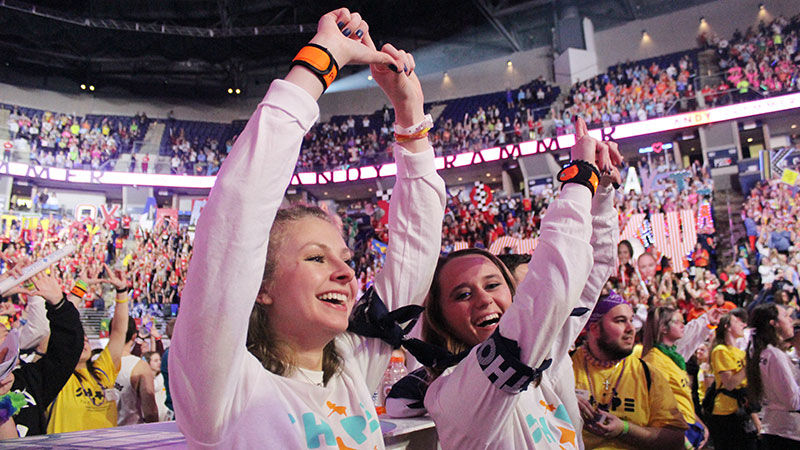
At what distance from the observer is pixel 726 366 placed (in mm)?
4383

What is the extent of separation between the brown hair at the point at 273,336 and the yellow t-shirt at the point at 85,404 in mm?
2698

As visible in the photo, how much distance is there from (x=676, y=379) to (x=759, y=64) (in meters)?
18.1

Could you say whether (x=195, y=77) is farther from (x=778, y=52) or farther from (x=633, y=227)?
(x=778, y=52)

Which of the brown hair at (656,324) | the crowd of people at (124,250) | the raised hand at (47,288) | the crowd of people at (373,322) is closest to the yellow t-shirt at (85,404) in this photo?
the crowd of people at (373,322)

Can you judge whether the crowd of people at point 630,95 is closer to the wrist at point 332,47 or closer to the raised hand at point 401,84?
the raised hand at point 401,84

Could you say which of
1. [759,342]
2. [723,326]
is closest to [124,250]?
[723,326]

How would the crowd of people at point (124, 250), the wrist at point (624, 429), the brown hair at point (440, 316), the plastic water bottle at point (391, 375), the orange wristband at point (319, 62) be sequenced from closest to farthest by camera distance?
1. the orange wristband at point (319, 62)
2. the brown hair at point (440, 316)
3. the wrist at point (624, 429)
4. the plastic water bottle at point (391, 375)
5. the crowd of people at point (124, 250)

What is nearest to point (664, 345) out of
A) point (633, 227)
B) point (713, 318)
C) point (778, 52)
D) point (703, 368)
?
point (713, 318)

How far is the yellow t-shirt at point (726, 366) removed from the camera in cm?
437

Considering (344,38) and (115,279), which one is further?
(115,279)

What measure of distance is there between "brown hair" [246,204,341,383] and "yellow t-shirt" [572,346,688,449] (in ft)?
5.40

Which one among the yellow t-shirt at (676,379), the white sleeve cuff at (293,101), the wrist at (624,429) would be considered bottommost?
the yellow t-shirt at (676,379)

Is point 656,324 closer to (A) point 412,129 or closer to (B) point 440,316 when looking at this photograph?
(B) point 440,316

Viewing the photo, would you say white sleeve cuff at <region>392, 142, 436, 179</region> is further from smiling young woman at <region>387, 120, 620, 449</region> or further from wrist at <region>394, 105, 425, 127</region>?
smiling young woman at <region>387, 120, 620, 449</region>
